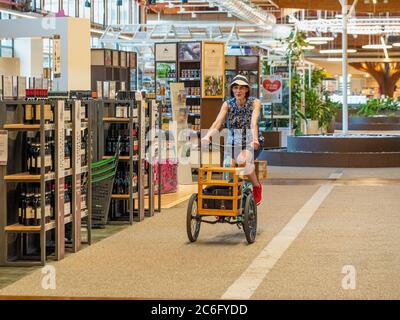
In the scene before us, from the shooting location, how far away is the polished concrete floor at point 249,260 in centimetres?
666

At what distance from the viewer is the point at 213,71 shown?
17688 mm

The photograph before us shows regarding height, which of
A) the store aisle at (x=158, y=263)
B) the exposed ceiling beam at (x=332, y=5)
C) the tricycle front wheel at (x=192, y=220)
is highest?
the exposed ceiling beam at (x=332, y=5)

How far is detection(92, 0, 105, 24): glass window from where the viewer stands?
31.7m

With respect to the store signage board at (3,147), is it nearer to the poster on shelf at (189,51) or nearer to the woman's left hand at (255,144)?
the woman's left hand at (255,144)

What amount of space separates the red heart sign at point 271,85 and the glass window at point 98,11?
9738mm

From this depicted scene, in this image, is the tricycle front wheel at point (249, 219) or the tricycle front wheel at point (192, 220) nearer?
the tricycle front wheel at point (249, 219)

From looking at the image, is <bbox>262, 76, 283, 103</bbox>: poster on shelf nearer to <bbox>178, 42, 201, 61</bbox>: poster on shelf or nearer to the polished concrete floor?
<bbox>178, 42, 201, 61</bbox>: poster on shelf

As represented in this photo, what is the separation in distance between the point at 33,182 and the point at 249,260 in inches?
72.5

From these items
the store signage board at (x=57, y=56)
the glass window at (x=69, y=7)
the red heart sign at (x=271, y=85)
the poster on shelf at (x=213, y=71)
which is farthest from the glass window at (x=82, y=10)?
the store signage board at (x=57, y=56)

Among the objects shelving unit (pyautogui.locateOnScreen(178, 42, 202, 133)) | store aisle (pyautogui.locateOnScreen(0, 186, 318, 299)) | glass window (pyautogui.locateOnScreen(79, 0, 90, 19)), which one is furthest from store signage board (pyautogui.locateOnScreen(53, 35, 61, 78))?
glass window (pyautogui.locateOnScreen(79, 0, 90, 19))

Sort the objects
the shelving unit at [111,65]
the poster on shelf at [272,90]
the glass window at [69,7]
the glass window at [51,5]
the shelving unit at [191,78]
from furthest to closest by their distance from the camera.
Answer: the glass window at [69,7], the glass window at [51,5], the poster on shelf at [272,90], the shelving unit at [111,65], the shelving unit at [191,78]

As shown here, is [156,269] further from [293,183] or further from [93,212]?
[293,183]

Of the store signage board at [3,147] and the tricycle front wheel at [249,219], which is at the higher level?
the store signage board at [3,147]

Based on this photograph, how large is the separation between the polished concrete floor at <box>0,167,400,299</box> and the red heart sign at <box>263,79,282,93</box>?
11.5 meters
